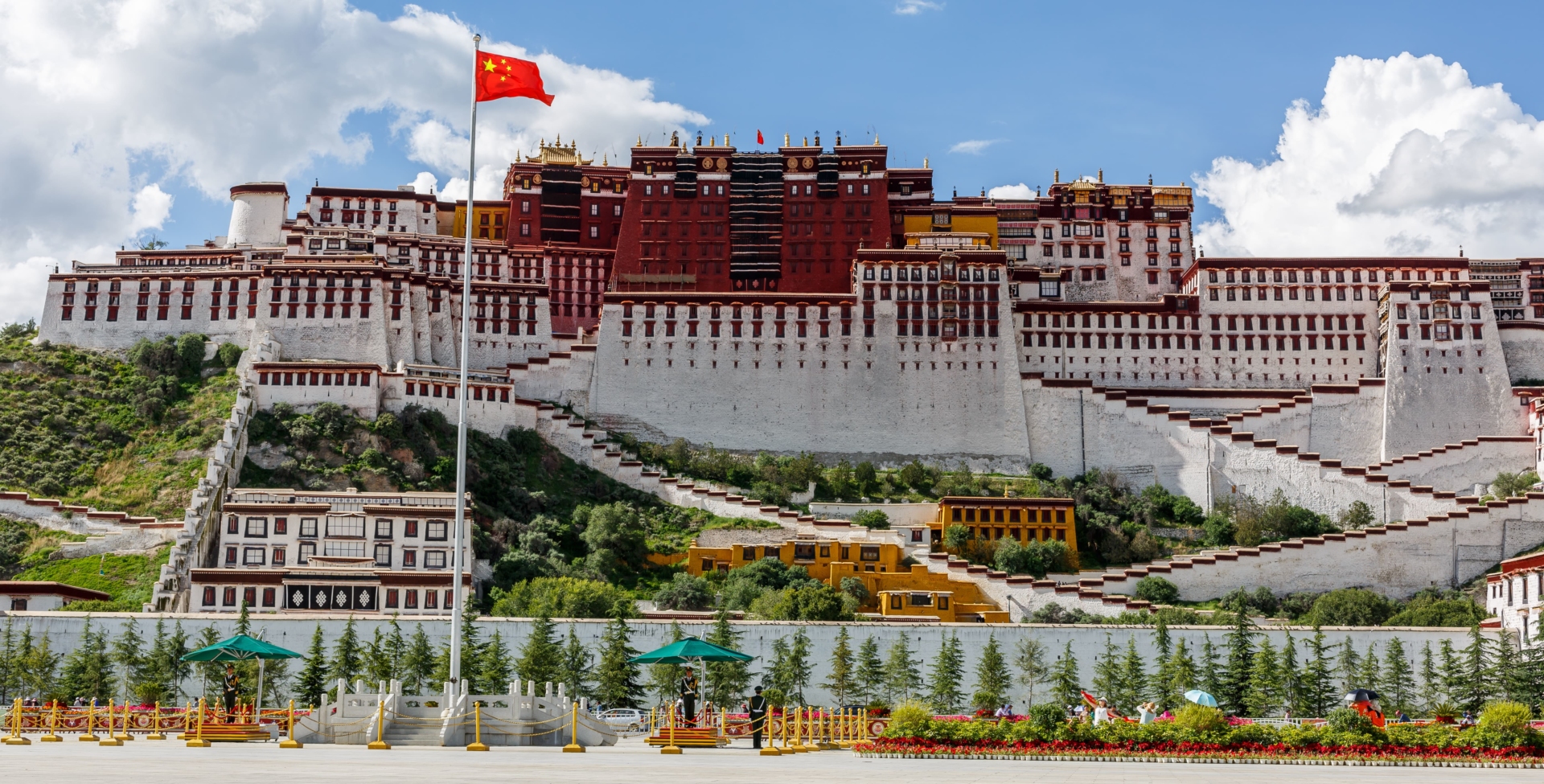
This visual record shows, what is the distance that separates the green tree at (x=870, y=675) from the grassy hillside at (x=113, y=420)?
3411 cm

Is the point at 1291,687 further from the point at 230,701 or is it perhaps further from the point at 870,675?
the point at 230,701

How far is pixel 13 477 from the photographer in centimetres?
7900

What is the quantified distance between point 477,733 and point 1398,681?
3686 cm

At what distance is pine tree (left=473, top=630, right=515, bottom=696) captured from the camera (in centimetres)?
5628

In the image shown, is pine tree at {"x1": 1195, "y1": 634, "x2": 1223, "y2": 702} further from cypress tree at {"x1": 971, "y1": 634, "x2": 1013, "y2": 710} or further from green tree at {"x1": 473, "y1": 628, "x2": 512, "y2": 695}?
green tree at {"x1": 473, "y1": 628, "x2": 512, "y2": 695}

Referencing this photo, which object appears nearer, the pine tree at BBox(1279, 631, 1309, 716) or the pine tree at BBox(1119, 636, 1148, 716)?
the pine tree at BBox(1119, 636, 1148, 716)

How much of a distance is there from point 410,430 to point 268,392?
751 cm

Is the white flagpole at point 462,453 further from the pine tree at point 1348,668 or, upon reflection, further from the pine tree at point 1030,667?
the pine tree at point 1348,668

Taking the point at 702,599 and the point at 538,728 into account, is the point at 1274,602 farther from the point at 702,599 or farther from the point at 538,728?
the point at 538,728

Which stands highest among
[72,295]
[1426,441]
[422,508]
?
[72,295]

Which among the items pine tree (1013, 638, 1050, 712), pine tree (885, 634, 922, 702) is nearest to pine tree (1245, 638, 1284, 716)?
pine tree (1013, 638, 1050, 712)

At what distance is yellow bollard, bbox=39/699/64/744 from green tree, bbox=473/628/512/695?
17.0 metres

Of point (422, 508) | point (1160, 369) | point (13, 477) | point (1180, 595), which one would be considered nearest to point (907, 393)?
point (1160, 369)

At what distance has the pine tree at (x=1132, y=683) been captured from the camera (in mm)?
56344
